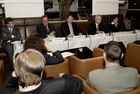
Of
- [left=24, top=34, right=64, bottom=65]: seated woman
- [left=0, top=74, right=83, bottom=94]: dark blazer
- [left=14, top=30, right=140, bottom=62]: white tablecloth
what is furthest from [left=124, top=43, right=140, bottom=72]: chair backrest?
[left=0, top=74, right=83, bottom=94]: dark blazer

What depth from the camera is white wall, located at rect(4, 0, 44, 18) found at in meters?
4.55

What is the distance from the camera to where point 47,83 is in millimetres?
1114

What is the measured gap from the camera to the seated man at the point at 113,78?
1.36 meters

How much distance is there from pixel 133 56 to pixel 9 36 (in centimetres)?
278

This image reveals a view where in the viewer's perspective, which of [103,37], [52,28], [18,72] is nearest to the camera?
[18,72]

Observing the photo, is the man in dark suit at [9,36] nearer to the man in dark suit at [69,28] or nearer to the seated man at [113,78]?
the man in dark suit at [69,28]

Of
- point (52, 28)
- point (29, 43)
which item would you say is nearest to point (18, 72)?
point (29, 43)

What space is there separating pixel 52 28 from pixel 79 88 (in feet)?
10.2

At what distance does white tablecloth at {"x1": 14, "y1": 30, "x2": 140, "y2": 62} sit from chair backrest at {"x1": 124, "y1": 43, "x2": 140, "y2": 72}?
598 mm

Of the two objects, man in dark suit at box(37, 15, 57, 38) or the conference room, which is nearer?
the conference room

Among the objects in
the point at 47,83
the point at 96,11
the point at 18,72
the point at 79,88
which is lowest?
the point at 79,88

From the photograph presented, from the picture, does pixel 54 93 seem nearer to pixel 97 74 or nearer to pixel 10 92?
pixel 10 92

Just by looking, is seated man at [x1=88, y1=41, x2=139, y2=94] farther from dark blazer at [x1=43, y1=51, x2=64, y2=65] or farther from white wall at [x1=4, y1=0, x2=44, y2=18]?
white wall at [x1=4, y1=0, x2=44, y2=18]

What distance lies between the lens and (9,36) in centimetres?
372
